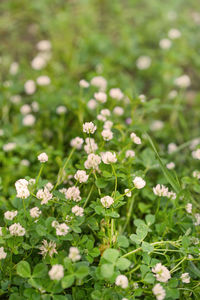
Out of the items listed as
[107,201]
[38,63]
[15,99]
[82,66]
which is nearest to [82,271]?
[107,201]

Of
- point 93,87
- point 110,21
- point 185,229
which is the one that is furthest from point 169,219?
point 110,21

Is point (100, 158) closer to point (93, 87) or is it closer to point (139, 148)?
point (139, 148)

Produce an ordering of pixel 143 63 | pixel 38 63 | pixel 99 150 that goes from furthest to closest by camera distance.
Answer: pixel 143 63, pixel 38 63, pixel 99 150

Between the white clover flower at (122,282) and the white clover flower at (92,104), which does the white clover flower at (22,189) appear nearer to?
the white clover flower at (122,282)

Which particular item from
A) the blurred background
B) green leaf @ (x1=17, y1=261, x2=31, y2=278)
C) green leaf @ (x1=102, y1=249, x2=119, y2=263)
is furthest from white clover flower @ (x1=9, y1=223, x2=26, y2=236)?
the blurred background

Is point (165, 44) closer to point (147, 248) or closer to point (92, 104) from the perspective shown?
point (92, 104)

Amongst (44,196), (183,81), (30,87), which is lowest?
(183,81)

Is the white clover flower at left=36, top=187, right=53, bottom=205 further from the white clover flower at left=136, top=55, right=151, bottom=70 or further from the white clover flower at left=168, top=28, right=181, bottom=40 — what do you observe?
the white clover flower at left=168, top=28, right=181, bottom=40
